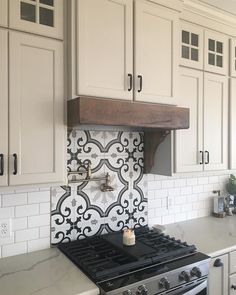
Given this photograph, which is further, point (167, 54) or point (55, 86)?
point (167, 54)

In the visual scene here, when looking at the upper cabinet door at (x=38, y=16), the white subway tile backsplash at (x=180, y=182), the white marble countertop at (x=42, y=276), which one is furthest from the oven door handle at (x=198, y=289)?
the upper cabinet door at (x=38, y=16)

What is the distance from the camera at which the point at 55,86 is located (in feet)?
5.06

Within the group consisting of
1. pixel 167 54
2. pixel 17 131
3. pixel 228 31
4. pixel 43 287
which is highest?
pixel 228 31

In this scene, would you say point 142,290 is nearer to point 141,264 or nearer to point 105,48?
point 141,264

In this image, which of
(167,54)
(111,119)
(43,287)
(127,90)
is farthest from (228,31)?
(43,287)

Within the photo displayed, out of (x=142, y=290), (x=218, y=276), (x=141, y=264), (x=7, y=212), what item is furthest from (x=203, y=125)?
(x=7, y=212)

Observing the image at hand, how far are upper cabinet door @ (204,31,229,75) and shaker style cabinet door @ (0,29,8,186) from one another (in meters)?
1.54

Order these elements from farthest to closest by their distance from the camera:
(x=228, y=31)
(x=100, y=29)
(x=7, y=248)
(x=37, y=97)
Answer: (x=228, y=31)
(x=7, y=248)
(x=100, y=29)
(x=37, y=97)

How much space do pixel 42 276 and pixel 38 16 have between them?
1384mm

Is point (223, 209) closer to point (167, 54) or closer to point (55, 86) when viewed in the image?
point (167, 54)

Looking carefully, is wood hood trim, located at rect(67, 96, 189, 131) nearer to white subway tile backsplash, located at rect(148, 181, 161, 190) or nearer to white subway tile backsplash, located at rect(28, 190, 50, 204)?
white subway tile backsplash, located at rect(28, 190, 50, 204)

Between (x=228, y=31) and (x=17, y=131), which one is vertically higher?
(x=228, y=31)

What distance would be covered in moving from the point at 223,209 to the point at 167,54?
1683 mm

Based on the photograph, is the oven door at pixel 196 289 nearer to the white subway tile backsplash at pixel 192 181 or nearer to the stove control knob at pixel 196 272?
the stove control knob at pixel 196 272
